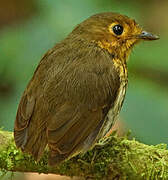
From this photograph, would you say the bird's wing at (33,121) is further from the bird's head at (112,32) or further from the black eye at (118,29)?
the black eye at (118,29)

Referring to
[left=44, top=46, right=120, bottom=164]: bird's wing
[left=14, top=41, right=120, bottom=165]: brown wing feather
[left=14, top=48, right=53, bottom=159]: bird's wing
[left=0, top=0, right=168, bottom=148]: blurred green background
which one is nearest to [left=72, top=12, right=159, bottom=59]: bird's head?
[left=14, top=41, right=120, bottom=165]: brown wing feather

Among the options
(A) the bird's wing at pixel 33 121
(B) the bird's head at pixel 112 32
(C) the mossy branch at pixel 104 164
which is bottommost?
(C) the mossy branch at pixel 104 164

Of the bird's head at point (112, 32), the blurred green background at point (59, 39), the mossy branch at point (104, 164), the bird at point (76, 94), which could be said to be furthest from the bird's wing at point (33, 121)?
the blurred green background at point (59, 39)

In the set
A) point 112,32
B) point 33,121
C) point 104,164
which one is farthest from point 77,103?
point 112,32

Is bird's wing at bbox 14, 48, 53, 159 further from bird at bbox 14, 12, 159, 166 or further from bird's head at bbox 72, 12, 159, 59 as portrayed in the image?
bird's head at bbox 72, 12, 159, 59

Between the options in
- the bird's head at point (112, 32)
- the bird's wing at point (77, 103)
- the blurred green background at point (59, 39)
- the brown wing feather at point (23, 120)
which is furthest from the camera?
the blurred green background at point (59, 39)

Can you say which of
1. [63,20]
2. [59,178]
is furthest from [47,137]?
[59,178]

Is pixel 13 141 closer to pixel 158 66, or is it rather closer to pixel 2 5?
pixel 158 66

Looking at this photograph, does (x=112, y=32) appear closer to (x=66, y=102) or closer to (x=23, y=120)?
(x=66, y=102)
